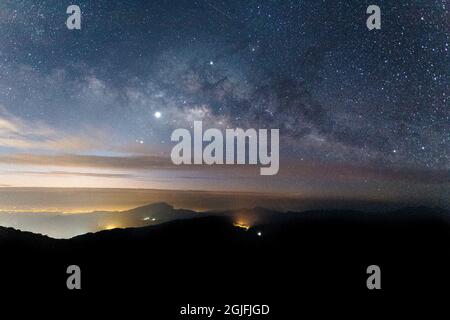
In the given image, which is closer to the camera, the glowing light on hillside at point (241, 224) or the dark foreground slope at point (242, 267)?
the dark foreground slope at point (242, 267)

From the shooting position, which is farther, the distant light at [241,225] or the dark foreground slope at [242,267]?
the distant light at [241,225]

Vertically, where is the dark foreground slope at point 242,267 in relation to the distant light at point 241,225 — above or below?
below

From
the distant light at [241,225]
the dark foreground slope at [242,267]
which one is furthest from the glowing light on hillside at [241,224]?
the dark foreground slope at [242,267]

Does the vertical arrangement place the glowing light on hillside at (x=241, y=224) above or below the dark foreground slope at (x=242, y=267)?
above

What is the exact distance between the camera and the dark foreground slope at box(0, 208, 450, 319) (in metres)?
8.82

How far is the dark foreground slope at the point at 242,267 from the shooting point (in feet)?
28.9

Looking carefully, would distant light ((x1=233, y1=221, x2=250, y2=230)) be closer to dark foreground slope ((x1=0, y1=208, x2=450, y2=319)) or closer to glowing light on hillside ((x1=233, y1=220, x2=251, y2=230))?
glowing light on hillside ((x1=233, y1=220, x2=251, y2=230))

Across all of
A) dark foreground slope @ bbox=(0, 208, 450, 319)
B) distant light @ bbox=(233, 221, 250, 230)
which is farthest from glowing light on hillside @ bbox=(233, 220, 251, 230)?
dark foreground slope @ bbox=(0, 208, 450, 319)

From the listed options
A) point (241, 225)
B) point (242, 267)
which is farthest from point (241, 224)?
point (242, 267)

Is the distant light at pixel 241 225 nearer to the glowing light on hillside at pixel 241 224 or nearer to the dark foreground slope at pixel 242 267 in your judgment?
the glowing light on hillside at pixel 241 224
